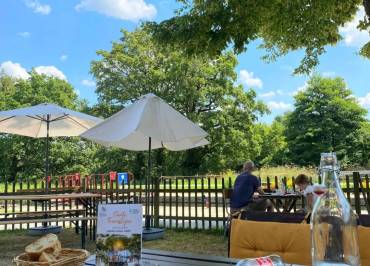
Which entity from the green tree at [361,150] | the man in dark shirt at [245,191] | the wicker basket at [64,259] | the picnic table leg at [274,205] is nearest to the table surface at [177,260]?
the wicker basket at [64,259]

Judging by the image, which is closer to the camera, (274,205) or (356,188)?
(356,188)

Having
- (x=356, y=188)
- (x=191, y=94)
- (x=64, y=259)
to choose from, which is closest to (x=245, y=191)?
(x=356, y=188)

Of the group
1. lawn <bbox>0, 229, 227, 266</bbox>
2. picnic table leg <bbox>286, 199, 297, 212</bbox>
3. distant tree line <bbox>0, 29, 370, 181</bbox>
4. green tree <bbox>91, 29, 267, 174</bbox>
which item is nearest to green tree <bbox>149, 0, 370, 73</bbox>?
picnic table leg <bbox>286, 199, 297, 212</bbox>

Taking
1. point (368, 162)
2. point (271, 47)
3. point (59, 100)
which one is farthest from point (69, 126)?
point (368, 162)

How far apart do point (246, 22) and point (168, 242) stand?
4.93m

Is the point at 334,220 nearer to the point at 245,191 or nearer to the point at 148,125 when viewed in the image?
the point at 148,125

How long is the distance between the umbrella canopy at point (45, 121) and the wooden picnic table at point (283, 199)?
13.3 feet

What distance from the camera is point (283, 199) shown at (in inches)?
355

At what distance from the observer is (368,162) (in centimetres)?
4681

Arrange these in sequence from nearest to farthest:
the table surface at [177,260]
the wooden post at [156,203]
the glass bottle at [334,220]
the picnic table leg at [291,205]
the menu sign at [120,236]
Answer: the glass bottle at [334,220] < the menu sign at [120,236] < the table surface at [177,260] < the picnic table leg at [291,205] < the wooden post at [156,203]

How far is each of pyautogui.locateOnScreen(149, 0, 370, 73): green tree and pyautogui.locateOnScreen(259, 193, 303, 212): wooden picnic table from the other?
345 cm

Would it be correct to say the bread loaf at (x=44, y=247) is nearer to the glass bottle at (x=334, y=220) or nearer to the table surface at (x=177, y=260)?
the table surface at (x=177, y=260)

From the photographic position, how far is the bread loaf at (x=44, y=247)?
1.76m

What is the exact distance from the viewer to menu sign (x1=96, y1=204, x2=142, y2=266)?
5.22ft
